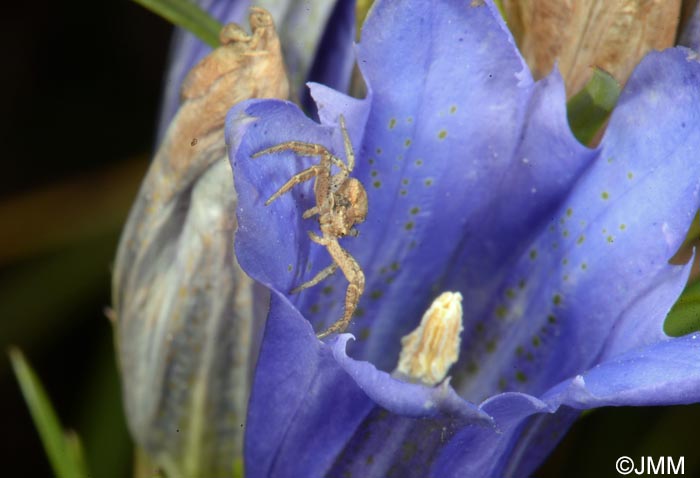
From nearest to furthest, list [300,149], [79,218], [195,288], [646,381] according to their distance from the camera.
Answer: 1. [646,381]
2. [300,149]
3. [195,288]
4. [79,218]

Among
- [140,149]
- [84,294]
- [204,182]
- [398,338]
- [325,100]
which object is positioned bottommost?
[84,294]

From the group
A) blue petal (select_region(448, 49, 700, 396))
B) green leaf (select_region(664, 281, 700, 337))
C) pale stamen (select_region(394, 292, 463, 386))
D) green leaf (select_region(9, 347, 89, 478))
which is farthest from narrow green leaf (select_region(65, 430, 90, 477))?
green leaf (select_region(664, 281, 700, 337))

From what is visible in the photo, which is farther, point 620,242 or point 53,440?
point 53,440

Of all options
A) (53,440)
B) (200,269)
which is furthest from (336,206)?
(53,440)

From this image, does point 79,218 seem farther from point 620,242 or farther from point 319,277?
point 620,242

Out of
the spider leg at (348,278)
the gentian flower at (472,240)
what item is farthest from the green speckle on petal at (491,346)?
the spider leg at (348,278)

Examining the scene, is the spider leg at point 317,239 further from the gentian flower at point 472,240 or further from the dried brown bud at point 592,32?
the dried brown bud at point 592,32

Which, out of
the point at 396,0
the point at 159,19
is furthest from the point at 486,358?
the point at 159,19

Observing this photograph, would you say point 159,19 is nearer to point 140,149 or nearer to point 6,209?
point 140,149
